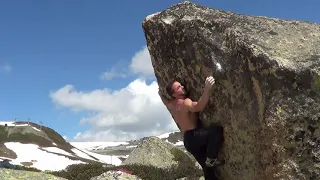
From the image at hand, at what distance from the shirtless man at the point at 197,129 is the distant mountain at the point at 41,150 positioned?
75.6 metres

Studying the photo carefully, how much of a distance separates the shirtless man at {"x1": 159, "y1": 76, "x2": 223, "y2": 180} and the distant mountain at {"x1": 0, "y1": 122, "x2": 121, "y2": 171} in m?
75.6

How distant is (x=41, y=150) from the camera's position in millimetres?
120250

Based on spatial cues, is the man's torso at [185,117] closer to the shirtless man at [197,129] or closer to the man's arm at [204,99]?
the shirtless man at [197,129]

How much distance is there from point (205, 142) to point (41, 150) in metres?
115

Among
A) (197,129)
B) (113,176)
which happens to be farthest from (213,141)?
(113,176)

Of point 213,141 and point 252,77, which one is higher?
point 252,77

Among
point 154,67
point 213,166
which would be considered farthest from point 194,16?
point 213,166

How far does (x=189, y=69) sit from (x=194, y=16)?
1368 millimetres

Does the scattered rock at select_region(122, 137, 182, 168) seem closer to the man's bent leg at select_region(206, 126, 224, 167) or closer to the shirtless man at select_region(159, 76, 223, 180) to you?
the shirtless man at select_region(159, 76, 223, 180)

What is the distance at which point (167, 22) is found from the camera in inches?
462

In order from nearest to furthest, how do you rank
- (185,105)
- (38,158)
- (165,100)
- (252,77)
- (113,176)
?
Answer: (252,77) < (185,105) < (165,100) < (113,176) < (38,158)

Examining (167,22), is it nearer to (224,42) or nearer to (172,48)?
(172,48)

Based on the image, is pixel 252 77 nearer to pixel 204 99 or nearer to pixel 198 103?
pixel 204 99

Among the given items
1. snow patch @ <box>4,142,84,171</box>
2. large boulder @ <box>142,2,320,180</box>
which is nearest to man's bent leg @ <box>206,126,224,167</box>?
large boulder @ <box>142,2,320,180</box>
